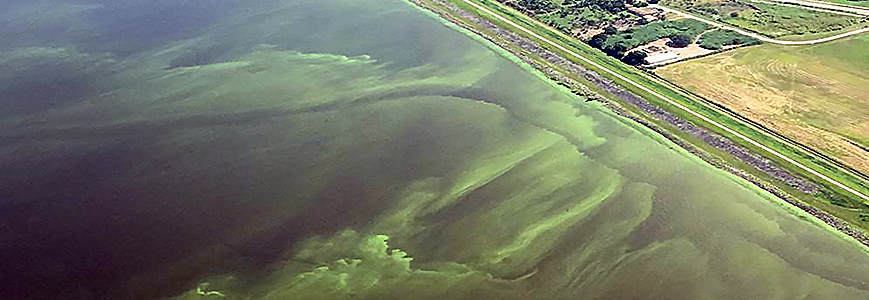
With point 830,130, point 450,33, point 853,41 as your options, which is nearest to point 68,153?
point 450,33

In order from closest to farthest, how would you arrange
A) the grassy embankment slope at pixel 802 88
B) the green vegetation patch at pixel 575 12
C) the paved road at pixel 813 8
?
the grassy embankment slope at pixel 802 88
the green vegetation patch at pixel 575 12
the paved road at pixel 813 8

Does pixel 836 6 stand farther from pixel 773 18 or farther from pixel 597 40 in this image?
Answer: pixel 597 40

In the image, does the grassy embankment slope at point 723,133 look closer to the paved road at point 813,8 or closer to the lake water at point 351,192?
the lake water at point 351,192

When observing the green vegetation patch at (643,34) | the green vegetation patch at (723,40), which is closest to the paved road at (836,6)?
the green vegetation patch at (723,40)

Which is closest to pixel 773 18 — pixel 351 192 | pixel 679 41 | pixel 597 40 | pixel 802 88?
pixel 679 41

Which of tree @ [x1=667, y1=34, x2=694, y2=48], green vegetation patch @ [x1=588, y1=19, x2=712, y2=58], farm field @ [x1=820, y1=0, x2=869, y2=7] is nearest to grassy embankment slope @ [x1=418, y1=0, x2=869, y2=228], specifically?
green vegetation patch @ [x1=588, y1=19, x2=712, y2=58]

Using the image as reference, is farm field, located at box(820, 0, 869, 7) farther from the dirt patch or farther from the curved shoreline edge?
the curved shoreline edge
